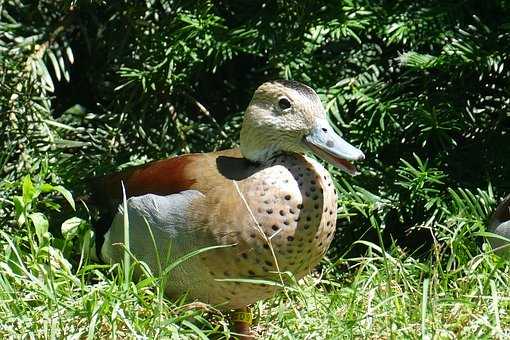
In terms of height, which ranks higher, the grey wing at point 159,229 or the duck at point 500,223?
the grey wing at point 159,229

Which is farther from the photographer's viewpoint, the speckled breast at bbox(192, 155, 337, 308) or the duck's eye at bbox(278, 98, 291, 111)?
the duck's eye at bbox(278, 98, 291, 111)

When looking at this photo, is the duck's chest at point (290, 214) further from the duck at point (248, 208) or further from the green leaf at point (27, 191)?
the green leaf at point (27, 191)

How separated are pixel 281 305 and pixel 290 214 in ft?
0.96

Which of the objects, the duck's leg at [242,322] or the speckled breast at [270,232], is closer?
the speckled breast at [270,232]

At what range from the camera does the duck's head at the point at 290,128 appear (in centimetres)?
347

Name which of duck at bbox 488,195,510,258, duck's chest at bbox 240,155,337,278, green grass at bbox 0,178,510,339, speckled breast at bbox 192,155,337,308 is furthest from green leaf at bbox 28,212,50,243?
duck at bbox 488,195,510,258

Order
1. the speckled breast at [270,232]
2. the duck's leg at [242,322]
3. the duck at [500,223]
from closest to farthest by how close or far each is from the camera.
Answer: the speckled breast at [270,232], the duck's leg at [242,322], the duck at [500,223]

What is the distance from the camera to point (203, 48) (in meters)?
4.30

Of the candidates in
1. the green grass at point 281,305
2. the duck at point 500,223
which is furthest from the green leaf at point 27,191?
the duck at point 500,223

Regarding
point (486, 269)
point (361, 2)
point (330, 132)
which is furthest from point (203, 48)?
point (486, 269)

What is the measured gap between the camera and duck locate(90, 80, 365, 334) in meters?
3.39

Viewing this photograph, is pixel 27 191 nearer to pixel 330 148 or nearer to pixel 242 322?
pixel 242 322

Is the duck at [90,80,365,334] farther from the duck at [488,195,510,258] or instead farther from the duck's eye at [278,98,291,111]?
the duck at [488,195,510,258]

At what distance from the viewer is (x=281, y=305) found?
11.2ft
